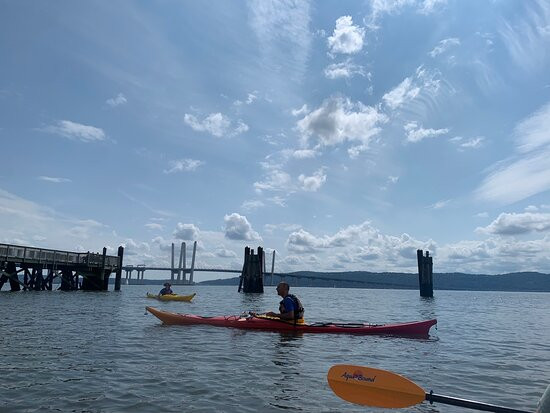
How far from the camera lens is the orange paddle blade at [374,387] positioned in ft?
22.1

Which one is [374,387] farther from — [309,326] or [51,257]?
[51,257]

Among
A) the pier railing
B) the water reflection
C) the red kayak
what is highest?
the pier railing

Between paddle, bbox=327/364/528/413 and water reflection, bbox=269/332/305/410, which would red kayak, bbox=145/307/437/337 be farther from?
paddle, bbox=327/364/528/413

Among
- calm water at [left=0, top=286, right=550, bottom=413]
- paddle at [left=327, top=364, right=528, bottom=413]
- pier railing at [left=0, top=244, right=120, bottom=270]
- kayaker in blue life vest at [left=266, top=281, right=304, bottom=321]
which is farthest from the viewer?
pier railing at [left=0, top=244, right=120, bottom=270]

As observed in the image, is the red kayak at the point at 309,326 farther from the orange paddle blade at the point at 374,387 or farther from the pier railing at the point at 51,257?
the pier railing at the point at 51,257

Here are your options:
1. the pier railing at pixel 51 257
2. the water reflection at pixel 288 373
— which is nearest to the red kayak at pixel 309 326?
the water reflection at pixel 288 373

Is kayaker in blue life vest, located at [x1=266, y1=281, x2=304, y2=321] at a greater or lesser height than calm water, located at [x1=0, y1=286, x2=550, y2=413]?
greater

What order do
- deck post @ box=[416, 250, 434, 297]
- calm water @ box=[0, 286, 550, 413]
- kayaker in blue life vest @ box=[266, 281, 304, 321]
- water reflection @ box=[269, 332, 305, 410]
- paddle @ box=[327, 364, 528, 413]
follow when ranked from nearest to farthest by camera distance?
paddle @ box=[327, 364, 528, 413]
calm water @ box=[0, 286, 550, 413]
water reflection @ box=[269, 332, 305, 410]
kayaker in blue life vest @ box=[266, 281, 304, 321]
deck post @ box=[416, 250, 434, 297]

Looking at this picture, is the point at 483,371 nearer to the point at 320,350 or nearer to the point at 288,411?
the point at 320,350

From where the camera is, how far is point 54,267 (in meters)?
42.8

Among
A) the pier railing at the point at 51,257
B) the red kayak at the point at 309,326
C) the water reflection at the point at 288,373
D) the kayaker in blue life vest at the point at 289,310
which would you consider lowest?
the water reflection at the point at 288,373

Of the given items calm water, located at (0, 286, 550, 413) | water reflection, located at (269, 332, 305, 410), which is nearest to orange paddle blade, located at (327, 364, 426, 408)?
calm water, located at (0, 286, 550, 413)

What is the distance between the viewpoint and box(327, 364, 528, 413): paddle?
672 cm

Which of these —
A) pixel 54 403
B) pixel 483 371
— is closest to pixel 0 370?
pixel 54 403
